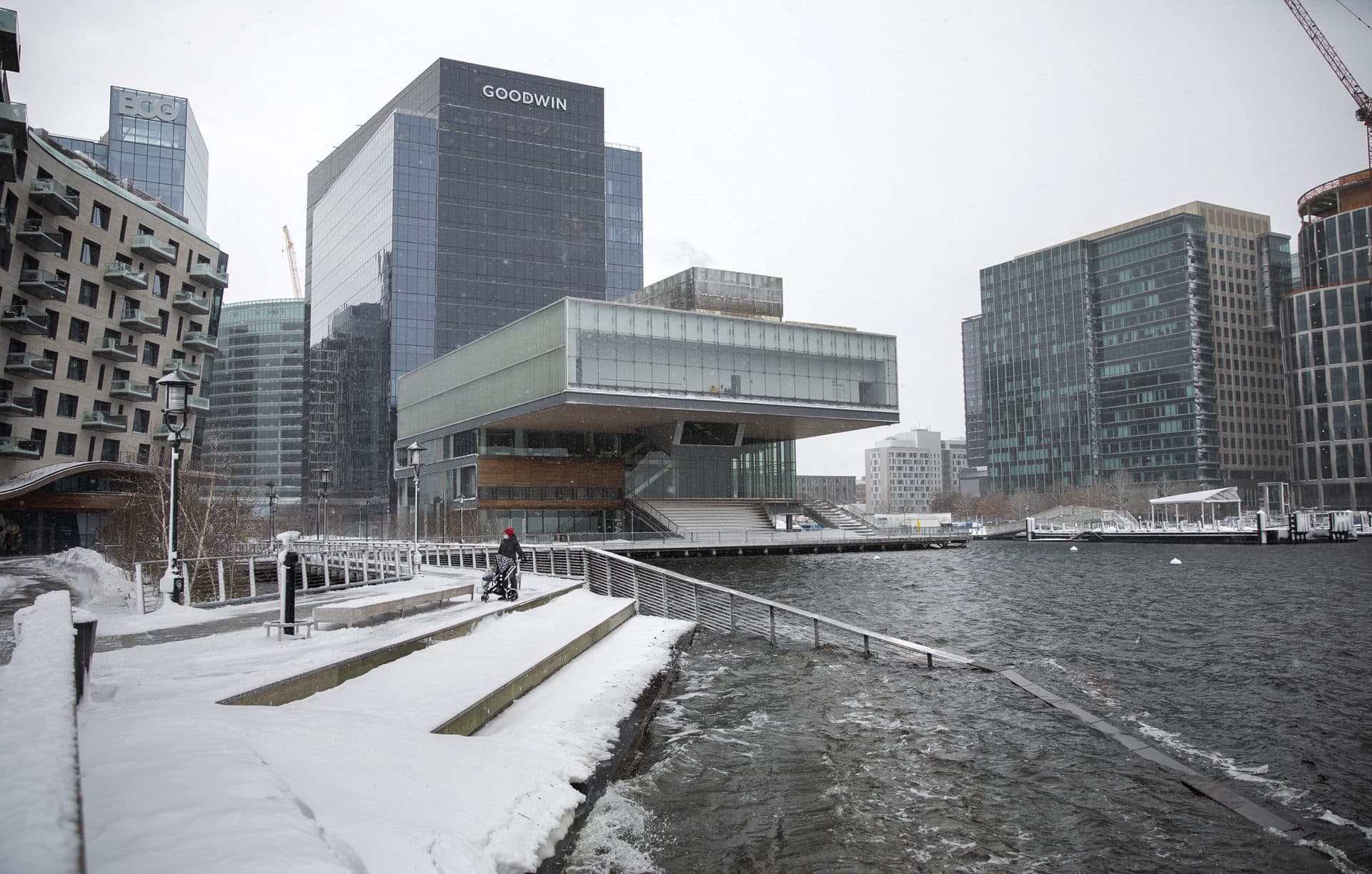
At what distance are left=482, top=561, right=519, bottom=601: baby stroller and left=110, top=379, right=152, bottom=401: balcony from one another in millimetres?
53007

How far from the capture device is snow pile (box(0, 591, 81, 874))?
2629 mm

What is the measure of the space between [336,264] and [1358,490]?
466ft

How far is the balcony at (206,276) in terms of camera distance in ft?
222

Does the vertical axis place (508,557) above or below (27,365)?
below

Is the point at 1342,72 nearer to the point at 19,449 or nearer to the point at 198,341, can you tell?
the point at 198,341

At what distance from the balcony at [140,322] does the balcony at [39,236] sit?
7.26 m

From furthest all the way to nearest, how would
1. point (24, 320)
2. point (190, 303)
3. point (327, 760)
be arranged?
point (190, 303), point (24, 320), point (327, 760)

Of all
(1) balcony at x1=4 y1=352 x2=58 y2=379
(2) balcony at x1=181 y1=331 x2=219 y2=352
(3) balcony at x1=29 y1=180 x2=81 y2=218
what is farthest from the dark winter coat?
(2) balcony at x1=181 y1=331 x2=219 y2=352

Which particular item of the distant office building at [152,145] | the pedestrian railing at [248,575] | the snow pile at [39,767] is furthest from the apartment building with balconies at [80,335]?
the distant office building at [152,145]

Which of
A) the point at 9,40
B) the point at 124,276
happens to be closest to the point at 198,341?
the point at 124,276

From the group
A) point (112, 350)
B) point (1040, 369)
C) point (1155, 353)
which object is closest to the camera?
point (112, 350)

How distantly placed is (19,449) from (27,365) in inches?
189

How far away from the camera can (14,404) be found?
51.2m

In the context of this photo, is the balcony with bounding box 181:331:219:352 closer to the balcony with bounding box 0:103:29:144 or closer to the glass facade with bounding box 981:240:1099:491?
the balcony with bounding box 0:103:29:144
